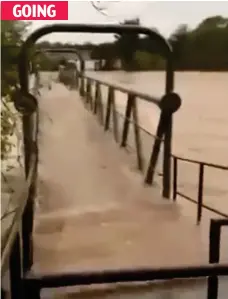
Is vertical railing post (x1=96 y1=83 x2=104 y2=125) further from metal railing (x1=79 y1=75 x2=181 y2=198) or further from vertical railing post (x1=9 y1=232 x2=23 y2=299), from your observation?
vertical railing post (x1=9 y1=232 x2=23 y2=299)

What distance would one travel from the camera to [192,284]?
Result: 0.91 metres

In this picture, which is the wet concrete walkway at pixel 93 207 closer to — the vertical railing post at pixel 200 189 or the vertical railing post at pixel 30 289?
the vertical railing post at pixel 200 189

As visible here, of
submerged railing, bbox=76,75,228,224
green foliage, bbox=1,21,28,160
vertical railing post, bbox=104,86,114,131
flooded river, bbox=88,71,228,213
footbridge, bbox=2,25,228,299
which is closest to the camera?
green foliage, bbox=1,21,28,160

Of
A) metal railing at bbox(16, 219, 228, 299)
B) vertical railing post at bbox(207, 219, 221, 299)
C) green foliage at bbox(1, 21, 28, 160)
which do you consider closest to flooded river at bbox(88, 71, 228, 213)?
green foliage at bbox(1, 21, 28, 160)

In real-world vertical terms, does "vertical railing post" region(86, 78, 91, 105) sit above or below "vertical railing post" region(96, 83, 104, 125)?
above

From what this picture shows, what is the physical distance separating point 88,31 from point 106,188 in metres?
0.37

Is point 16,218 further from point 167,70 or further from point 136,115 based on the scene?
point 136,115

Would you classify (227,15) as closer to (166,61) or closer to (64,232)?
(166,61)

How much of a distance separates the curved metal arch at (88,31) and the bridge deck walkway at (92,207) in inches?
4.7

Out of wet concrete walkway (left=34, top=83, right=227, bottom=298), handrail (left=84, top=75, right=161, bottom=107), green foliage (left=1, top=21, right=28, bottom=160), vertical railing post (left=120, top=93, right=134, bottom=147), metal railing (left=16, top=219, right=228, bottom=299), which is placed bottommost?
wet concrete walkway (left=34, top=83, right=227, bottom=298)

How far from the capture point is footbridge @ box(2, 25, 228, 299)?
943 millimetres

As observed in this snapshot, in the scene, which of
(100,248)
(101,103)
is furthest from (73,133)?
(100,248)

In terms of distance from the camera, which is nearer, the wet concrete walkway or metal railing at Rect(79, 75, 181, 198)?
the wet concrete walkway

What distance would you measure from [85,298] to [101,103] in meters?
0.55
